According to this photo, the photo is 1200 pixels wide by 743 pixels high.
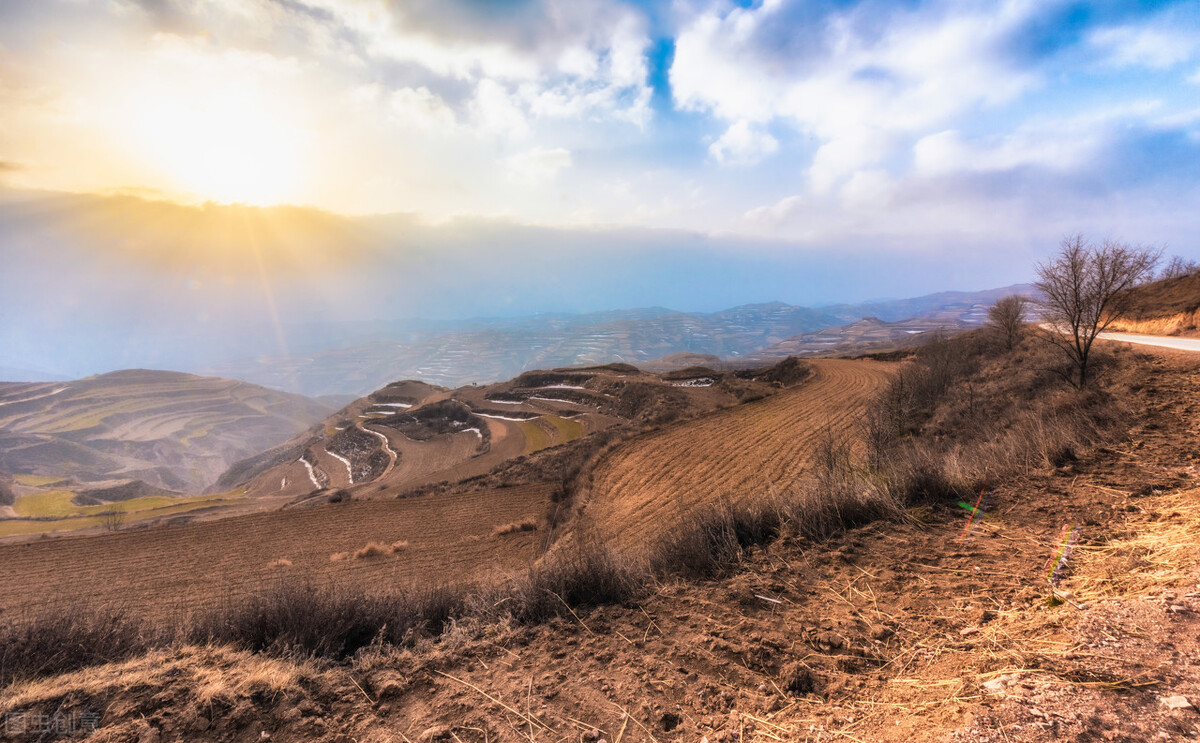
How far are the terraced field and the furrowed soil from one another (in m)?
7.14

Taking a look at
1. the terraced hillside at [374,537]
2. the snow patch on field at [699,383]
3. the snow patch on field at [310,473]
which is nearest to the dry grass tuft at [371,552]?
the terraced hillside at [374,537]

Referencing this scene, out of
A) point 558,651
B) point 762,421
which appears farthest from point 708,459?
point 558,651

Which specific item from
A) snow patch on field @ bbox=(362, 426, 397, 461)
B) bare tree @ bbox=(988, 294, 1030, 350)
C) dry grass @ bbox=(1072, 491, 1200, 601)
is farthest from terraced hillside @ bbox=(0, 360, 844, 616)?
bare tree @ bbox=(988, 294, 1030, 350)

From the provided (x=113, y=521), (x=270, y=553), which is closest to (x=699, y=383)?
(x=270, y=553)

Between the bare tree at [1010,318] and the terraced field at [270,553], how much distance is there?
2176 centimetres

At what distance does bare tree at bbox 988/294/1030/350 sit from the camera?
1896 centimetres

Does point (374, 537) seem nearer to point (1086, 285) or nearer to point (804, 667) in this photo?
point (804, 667)

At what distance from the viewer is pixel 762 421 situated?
58.6 ft

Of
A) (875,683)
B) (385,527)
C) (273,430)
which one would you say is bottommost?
(273,430)

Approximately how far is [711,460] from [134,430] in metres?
144

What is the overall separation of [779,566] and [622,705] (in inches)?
93.1

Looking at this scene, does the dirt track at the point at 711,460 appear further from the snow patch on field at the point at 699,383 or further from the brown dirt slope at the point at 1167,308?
the snow patch on field at the point at 699,383

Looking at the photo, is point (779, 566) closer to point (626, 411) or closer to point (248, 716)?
point (248, 716)

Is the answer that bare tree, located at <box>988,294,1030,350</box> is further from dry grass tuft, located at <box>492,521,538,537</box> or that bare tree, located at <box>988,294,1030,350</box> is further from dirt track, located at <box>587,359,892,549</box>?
dry grass tuft, located at <box>492,521,538,537</box>
